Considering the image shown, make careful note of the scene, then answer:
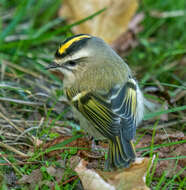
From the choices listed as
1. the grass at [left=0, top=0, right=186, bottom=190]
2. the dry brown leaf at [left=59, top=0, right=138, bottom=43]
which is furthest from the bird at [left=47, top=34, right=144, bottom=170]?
the dry brown leaf at [left=59, top=0, right=138, bottom=43]

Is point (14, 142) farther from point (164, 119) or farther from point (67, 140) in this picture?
point (164, 119)

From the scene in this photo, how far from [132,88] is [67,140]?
0.68 m

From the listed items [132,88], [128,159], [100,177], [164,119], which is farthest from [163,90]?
[100,177]

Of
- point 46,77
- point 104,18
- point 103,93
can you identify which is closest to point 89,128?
point 103,93

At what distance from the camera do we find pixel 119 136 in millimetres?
2682

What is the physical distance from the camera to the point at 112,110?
2.74 m

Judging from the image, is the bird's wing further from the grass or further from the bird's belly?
the grass

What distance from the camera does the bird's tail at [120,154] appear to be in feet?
8.18

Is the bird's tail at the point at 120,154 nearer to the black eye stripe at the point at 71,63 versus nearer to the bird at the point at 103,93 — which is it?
the bird at the point at 103,93

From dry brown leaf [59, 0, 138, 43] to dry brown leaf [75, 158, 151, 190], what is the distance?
107 inches

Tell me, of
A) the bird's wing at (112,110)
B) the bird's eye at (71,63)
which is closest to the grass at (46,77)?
the bird's wing at (112,110)

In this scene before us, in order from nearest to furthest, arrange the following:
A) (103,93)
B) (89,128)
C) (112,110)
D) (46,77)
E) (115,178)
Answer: (115,178) < (112,110) < (103,93) < (89,128) < (46,77)

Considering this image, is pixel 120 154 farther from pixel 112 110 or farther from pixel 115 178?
pixel 112 110

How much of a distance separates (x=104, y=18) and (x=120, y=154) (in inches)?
110
